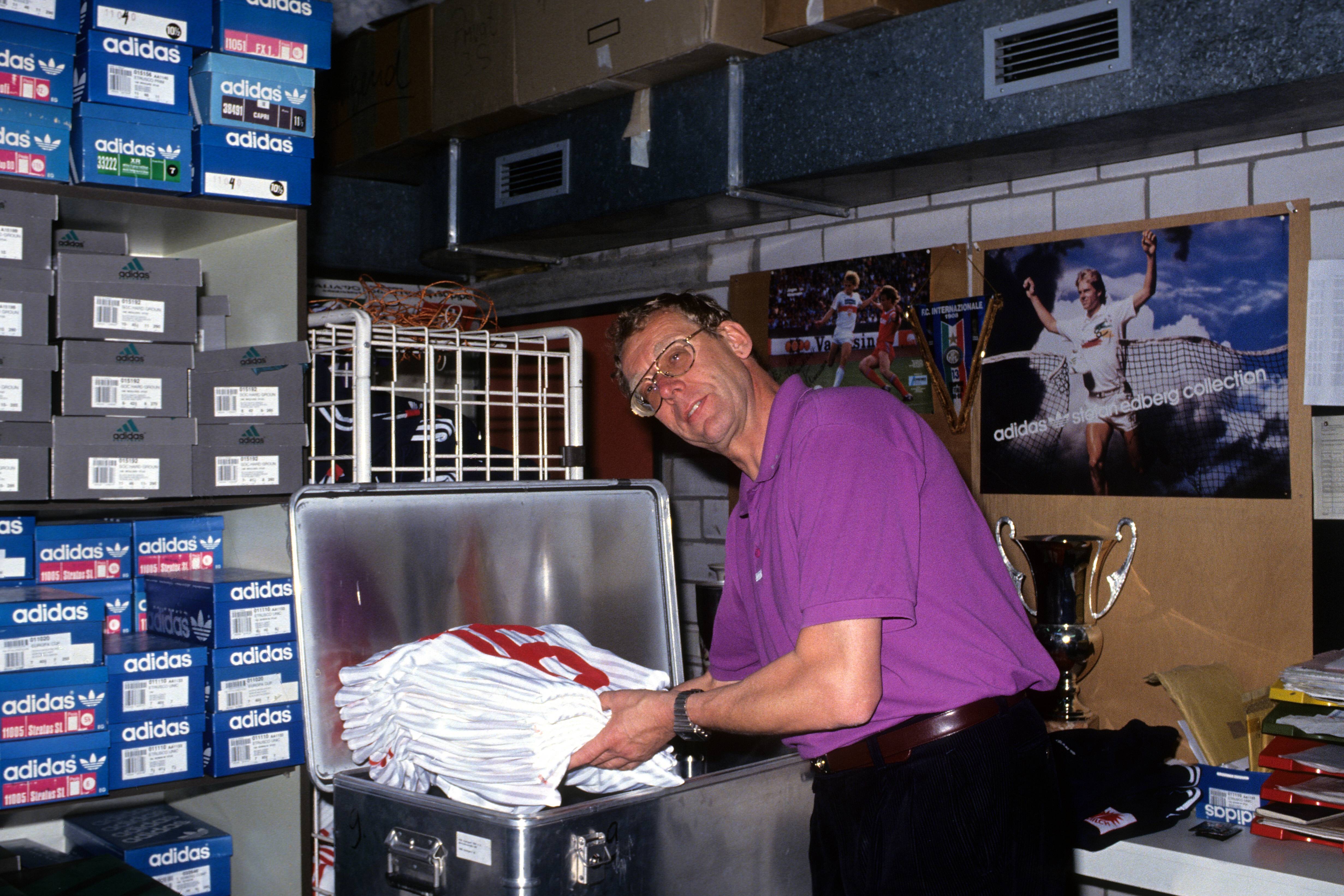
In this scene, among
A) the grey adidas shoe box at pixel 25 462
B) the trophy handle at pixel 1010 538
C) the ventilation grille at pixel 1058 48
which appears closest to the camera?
the grey adidas shoe box at pixel 25 462

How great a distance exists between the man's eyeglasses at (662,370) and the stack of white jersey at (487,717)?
40 cm

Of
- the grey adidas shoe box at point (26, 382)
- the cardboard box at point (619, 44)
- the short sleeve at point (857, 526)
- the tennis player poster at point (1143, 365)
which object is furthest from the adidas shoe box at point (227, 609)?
the tennis player poster at point (1143, 365)

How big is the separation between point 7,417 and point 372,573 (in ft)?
2.19

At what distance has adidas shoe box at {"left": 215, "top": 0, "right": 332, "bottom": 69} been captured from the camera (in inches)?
80.7

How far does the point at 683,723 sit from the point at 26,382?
1.24 m

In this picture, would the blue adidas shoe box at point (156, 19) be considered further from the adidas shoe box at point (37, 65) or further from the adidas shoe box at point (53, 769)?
the adidas shoe box at point (53, 769)

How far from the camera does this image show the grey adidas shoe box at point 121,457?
1872 mm

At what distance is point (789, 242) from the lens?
11.2 ft

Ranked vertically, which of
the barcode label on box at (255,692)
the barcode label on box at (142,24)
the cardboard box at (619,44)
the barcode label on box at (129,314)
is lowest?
the barcode label on box at (255,692)

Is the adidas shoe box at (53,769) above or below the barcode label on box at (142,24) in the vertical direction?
below

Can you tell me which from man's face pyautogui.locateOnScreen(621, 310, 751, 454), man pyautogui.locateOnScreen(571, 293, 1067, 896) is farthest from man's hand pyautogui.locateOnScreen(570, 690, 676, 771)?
man's face pyautogui.locateOnScreen(621, 310, 751, 454)

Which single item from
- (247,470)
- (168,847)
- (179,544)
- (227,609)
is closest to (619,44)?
(247,470)

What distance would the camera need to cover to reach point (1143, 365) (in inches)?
103

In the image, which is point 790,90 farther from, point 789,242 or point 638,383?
point 638,383
